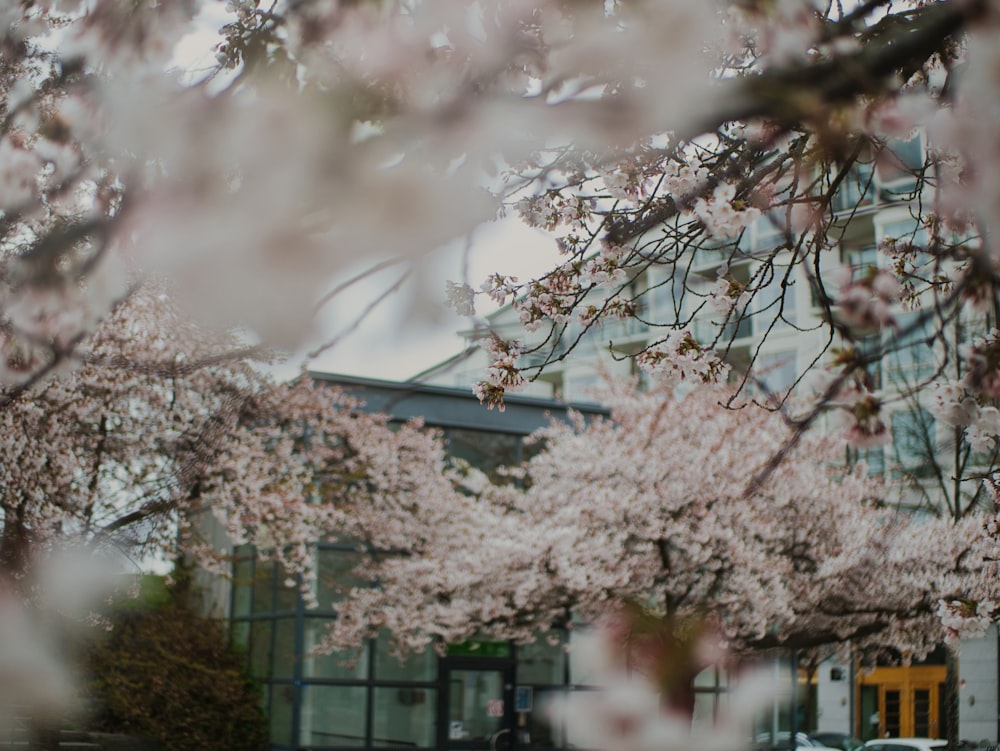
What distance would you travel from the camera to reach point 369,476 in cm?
1722

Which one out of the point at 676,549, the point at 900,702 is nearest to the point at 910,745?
the point at 676,549

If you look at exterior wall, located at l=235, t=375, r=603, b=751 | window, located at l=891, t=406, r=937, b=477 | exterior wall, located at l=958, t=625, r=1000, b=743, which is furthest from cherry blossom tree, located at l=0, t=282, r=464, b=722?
exterior wall, located at l=958, t=625, r=1000, b=743

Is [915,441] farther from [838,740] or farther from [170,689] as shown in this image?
[170,689]

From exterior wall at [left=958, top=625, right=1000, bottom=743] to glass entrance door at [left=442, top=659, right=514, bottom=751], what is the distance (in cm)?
1496

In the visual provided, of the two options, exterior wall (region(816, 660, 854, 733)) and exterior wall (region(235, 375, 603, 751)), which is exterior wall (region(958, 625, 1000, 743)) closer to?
exterior wall (region(816, 660, 854, 733))

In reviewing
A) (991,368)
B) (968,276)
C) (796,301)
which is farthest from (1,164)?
(796,301)

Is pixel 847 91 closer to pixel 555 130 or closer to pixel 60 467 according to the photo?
pixel 555 130

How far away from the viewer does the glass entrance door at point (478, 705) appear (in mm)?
17453

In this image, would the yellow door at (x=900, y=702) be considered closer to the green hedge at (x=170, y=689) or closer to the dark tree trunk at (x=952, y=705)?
the dark tree trunk at (x=952, y=705)

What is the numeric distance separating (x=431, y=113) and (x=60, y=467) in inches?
441

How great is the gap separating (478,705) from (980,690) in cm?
1633

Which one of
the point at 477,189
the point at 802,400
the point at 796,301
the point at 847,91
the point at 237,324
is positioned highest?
the point at 796,301

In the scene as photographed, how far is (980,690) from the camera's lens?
2767cm

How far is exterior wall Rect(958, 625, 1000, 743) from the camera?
27328mm
